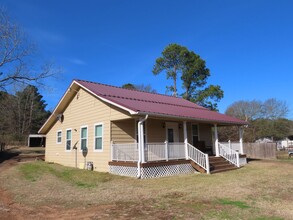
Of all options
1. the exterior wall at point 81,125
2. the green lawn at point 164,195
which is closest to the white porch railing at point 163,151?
the green lawn at point 164,195

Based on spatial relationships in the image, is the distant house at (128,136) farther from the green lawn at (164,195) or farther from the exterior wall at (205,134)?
the green lawn at (164,195)

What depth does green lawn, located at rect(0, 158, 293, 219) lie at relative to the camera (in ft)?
19.8

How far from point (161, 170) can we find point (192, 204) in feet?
17.9

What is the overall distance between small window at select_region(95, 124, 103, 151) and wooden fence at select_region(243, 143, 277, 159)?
15.2 m

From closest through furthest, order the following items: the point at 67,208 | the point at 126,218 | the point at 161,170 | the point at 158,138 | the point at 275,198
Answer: the point at 126,218 → the point at 67,208 → the point at 275,198 → the point at 161,170 → the point at 158,138

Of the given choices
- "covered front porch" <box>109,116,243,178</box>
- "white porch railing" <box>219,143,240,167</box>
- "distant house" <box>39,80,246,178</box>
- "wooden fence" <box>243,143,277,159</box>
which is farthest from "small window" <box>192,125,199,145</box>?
"wooden fence" <box>243,143,277,159</box>

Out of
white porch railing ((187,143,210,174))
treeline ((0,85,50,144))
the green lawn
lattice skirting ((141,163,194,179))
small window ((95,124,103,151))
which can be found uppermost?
treeline ((0,85,50,144))

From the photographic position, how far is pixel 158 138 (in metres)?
15.3

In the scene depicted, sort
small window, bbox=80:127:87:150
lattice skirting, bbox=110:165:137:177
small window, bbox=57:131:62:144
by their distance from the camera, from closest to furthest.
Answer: lattice skirting, bbox=110:165:137:177
small window, bbox=80:127:87:150
small window, bbox=57:131:62:144

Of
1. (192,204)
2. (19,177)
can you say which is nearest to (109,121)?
(19,177)

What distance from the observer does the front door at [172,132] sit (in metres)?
16.0

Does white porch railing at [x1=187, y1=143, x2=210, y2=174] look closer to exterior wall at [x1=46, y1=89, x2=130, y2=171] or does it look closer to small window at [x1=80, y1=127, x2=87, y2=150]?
exterior wall at [x1=46, y1=89, x2=130, y2=171]

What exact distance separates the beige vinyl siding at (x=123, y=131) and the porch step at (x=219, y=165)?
442 centimetres

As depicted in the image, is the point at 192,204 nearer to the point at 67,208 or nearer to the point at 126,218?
the point at 126,218
